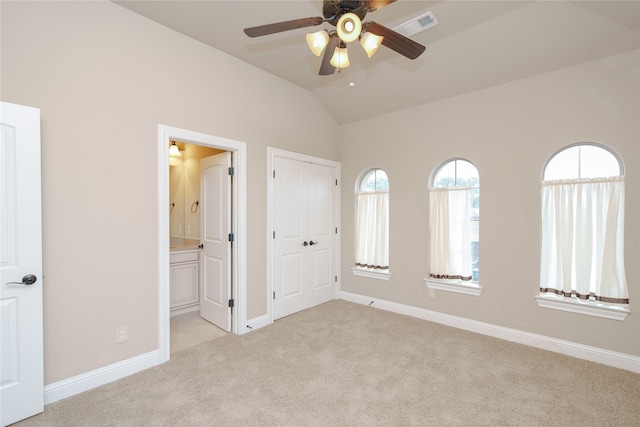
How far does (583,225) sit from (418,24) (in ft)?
8.20

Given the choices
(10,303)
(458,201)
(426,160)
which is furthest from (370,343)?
(10,303)

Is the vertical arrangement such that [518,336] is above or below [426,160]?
below

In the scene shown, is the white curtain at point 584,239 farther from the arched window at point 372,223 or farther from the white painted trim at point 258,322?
the white painted trim at point 258,322

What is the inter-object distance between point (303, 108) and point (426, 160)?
1856mm

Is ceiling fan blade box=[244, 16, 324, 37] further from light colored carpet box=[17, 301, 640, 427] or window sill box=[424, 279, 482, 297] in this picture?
window sill box=[424, 279, 482, 297]

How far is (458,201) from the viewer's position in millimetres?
3664

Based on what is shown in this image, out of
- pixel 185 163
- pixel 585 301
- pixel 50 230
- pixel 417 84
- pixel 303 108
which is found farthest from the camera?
pixel 185 163

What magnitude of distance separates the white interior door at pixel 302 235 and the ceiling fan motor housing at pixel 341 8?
225 centimetres

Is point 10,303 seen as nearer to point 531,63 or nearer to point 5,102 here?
point 5,102

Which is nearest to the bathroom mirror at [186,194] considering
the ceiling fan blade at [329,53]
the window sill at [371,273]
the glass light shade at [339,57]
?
the window sill at [371,273]

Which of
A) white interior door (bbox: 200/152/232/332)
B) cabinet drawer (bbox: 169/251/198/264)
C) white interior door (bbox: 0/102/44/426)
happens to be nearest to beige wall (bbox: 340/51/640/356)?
white interior door (bbox: 200/152/232/332)

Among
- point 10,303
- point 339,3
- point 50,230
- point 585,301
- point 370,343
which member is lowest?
point 370,343

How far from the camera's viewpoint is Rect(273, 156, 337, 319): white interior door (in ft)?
12.8

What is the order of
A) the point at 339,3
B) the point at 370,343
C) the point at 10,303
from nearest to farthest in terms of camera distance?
1. the point at 339,3
2. the point at 10,303
3. the point at 370,343
